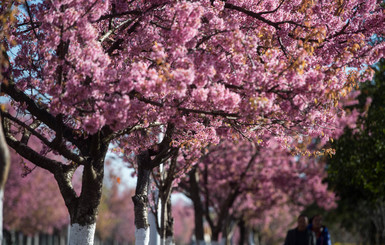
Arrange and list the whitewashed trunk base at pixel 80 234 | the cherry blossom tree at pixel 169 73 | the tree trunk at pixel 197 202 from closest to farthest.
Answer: the cherry blossom tree at pixel 169 73
the whitewashed trunk base at pixel 80 234
the tree trunk at pixel 197 202

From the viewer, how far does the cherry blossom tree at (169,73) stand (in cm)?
868

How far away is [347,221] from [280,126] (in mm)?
29438

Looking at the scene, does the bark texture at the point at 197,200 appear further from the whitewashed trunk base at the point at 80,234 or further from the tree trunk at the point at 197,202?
the whitewashed trunk base at the point at 80,234

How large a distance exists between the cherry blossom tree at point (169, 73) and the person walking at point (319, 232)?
6.88 ft

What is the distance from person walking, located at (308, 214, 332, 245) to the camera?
39.6ft

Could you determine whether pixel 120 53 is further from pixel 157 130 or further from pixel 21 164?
pixel 21 164

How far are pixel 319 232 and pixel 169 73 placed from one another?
6516 millimetres

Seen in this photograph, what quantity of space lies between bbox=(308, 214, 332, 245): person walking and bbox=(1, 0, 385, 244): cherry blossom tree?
6.88 ft

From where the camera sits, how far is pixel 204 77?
28.3 ft

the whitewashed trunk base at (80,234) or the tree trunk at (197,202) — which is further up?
the tree trunk at (197,202)

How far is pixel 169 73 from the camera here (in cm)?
821

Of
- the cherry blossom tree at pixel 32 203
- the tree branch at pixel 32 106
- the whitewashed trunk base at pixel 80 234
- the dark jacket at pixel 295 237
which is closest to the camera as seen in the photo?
the tree branch at pixel 32 106

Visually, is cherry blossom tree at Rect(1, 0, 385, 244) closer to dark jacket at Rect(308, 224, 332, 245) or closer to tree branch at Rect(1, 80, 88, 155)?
tree branch at Rect(1, 80, 88, 155)

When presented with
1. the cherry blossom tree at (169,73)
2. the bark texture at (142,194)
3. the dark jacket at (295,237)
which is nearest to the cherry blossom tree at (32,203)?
the bark texture at (142,194)
